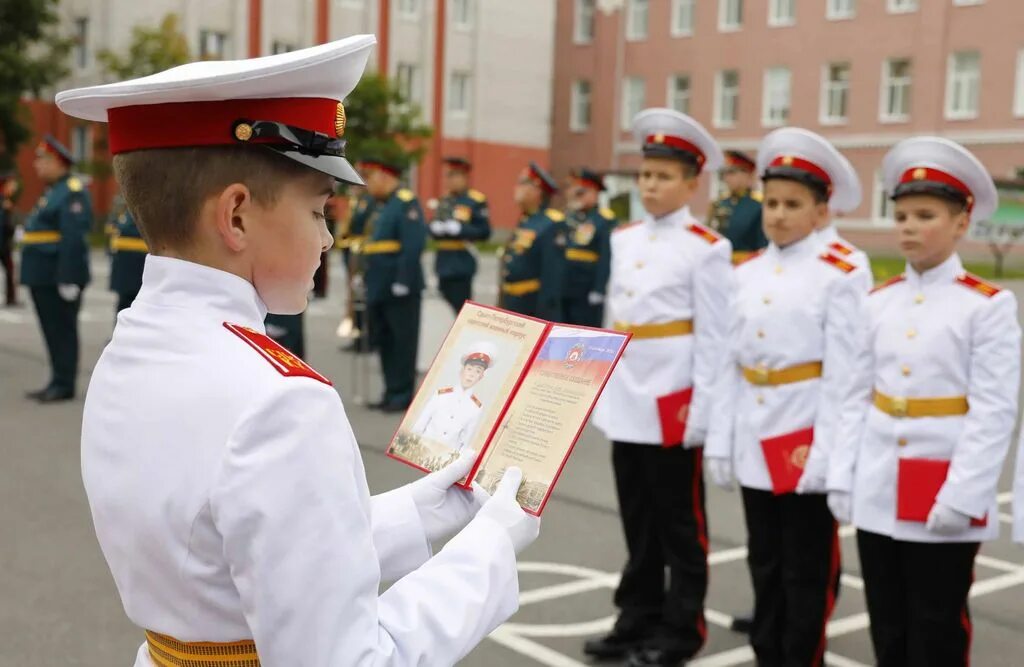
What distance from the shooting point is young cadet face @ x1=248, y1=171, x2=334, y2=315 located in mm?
1659

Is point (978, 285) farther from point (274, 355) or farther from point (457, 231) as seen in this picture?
point (457, 231)

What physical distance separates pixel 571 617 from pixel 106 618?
1.95 meters

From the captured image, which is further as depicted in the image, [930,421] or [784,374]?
[784,374]

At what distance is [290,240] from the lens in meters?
1.67

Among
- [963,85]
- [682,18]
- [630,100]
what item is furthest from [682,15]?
[963,85]

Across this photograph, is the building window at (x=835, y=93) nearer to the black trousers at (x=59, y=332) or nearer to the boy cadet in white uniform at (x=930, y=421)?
the black trousers at (x=59, y=332)

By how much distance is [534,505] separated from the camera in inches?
74.0

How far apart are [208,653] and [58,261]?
927 centimetres

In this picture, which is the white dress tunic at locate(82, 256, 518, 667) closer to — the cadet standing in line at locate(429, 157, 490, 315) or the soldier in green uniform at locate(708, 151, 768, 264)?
the soldier in green uniform at locate(708, 151, 768, 264)

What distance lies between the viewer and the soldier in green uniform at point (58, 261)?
10.2m

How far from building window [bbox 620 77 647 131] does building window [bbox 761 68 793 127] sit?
573cm

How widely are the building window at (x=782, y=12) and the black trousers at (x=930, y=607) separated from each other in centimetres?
3642

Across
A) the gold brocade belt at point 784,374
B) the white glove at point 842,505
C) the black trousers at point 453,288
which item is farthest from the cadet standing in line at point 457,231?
the white glove at point 842,505

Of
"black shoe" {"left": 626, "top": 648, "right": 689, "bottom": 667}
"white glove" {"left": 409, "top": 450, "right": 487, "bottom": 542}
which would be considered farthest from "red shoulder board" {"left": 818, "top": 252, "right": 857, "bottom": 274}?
"white glove" {"left": 409, "top": 450, "right": 487, "bottom": 542}
